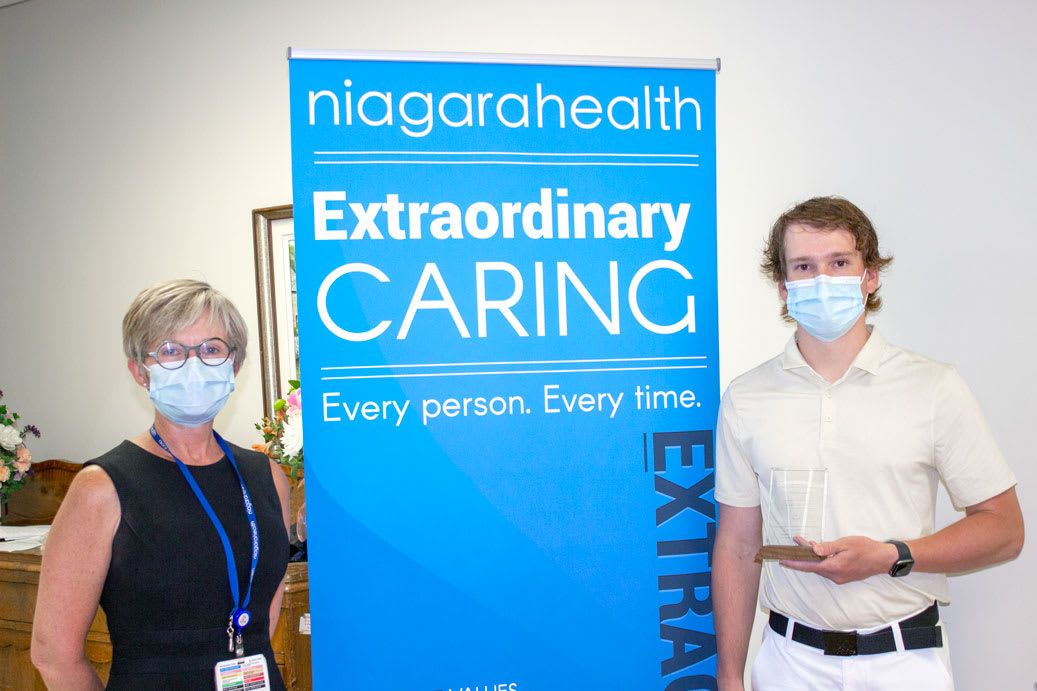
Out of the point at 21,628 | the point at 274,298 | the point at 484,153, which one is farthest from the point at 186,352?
the point at 21,628

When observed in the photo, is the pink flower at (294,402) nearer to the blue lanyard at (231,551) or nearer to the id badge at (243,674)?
the blue lanyard at (231,551)

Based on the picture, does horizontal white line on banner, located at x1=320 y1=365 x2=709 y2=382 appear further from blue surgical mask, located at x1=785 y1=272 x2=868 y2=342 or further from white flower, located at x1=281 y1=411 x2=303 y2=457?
white flower, located at x1=281 y1=411 x2=303 y2=457

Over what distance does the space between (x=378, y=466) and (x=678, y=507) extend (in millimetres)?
741

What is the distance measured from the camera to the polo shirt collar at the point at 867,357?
188 cm

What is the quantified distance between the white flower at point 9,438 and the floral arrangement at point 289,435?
4.78 feet

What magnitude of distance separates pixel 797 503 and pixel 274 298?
98.2 inches

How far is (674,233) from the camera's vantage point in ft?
6.80

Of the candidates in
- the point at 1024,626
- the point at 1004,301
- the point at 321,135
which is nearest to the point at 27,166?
the point at 321,135

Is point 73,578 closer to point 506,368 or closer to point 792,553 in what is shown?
point 506,368

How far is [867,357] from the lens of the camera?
6.17 feet

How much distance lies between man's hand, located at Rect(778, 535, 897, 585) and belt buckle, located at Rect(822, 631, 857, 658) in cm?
13

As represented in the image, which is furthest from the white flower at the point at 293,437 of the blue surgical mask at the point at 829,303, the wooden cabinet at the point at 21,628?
the blue surgical mask at the point at 829,303

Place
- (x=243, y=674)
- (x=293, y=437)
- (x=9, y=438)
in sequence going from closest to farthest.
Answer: (x=243, y=674), (x=293, y=437), (x=9, y=438)

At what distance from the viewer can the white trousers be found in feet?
5.73
